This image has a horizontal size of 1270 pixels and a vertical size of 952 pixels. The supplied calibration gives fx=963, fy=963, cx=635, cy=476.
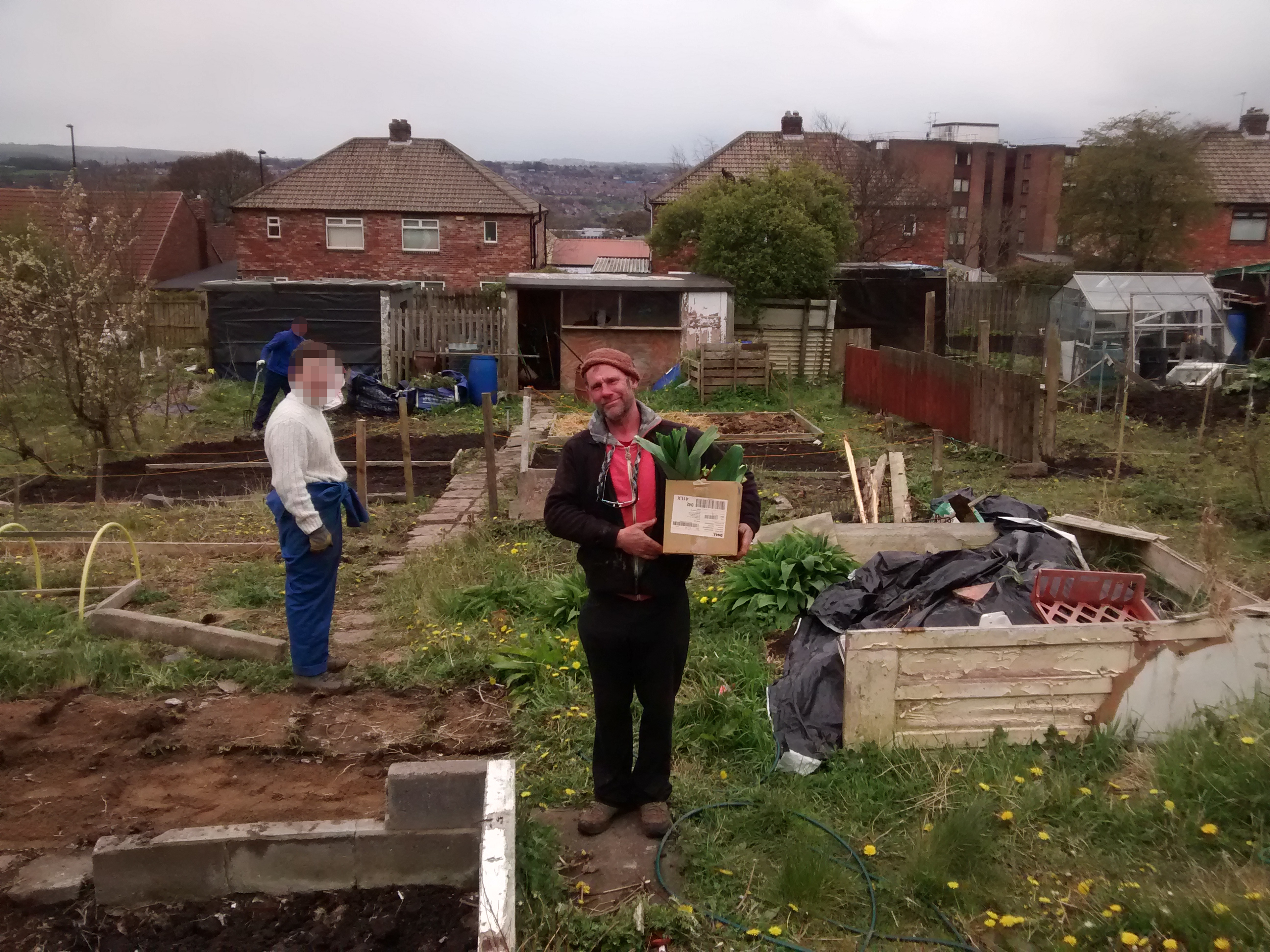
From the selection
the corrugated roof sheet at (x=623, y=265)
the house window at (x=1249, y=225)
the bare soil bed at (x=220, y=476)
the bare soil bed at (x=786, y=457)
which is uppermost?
the house window at (x=1249, y=225)

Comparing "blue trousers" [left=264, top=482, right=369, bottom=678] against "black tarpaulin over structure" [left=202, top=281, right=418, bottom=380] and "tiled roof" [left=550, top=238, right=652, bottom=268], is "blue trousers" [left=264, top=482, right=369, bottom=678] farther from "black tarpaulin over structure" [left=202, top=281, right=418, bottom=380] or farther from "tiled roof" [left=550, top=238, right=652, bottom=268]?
"tiled roof" [left=550, top=238, right=652, bottom=268]

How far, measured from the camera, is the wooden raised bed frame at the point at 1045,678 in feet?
13.2

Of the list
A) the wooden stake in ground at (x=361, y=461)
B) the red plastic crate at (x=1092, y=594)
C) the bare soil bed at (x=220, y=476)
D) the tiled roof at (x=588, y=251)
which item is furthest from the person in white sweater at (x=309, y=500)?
the tiled roof at (x=588, y=251)

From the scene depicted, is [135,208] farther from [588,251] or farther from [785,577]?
[785,577]

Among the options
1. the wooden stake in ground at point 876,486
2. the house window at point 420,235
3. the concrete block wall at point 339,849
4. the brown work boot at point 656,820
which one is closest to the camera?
the concrete block wall at point 339,849

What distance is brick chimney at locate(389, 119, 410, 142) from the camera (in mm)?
31281

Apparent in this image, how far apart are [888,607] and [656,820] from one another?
1899 millimetres

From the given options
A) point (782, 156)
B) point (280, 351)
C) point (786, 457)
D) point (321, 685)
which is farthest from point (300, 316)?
point (782, 156)

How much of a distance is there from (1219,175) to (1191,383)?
2043 centimetres

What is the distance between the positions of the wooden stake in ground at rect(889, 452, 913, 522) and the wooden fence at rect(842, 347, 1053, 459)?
Result: 145 inches

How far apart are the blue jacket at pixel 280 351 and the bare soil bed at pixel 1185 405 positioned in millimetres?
11974

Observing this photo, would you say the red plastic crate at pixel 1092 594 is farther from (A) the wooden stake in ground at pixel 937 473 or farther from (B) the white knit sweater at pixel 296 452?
(B) the white knit sweater at pixel 296 452

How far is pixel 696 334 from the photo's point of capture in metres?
19.1

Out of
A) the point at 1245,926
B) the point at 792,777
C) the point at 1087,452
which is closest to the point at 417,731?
the point at 792,777
